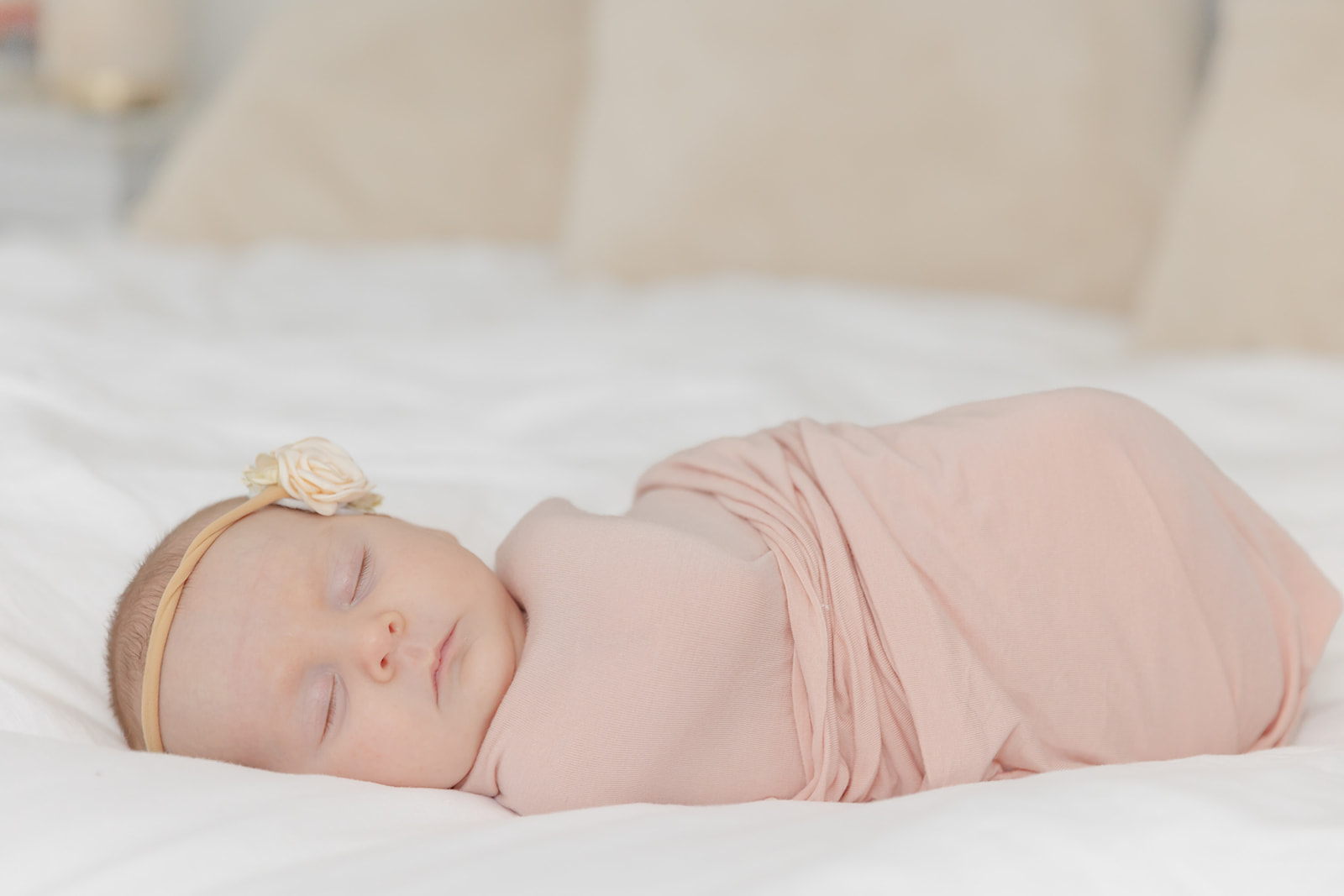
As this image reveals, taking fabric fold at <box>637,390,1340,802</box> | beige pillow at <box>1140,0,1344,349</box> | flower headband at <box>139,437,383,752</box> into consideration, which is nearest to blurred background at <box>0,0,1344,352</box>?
beige pillow at <box>1140,0,1344,349</box>

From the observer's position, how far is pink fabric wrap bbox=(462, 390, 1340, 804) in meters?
0.81

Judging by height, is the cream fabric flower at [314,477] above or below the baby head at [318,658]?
above

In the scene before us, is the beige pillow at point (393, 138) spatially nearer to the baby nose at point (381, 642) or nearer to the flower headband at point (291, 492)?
the flower headband at point (291, 492)

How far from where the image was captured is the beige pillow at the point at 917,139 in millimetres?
1712

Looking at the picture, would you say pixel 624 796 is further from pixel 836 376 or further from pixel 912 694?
pixel 836 376

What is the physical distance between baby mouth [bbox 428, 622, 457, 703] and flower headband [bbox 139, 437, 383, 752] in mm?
150

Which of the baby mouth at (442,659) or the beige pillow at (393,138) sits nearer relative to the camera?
the baby mouth at (442,659)

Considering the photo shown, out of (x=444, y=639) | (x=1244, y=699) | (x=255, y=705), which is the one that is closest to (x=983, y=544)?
(x=1244, y=699)

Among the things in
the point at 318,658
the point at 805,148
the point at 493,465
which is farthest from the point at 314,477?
the point at 805,148

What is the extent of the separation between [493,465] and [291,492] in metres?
0.28

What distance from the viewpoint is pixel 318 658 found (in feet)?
2.70

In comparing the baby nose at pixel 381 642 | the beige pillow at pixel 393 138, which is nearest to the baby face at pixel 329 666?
the baby nose at pixel 381 642

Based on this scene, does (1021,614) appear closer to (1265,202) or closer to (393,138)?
(1265,202)

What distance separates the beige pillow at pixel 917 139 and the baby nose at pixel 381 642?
1.11 meters
